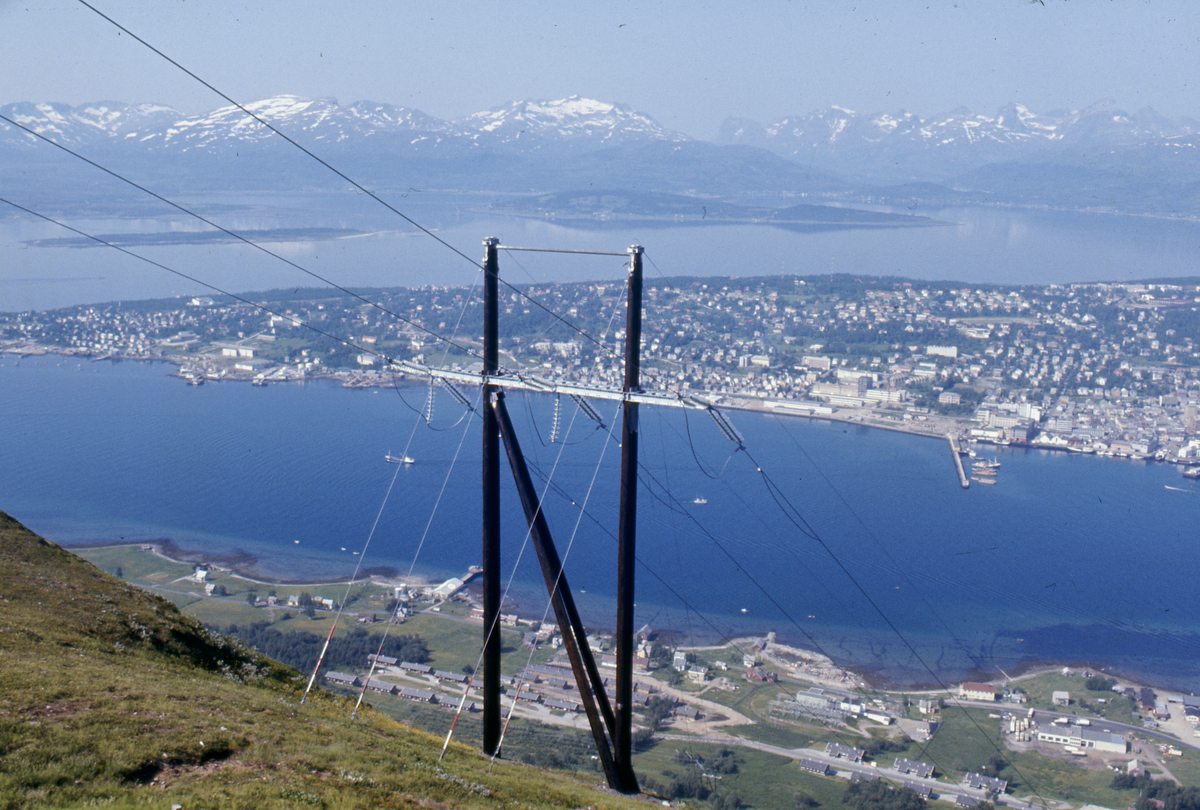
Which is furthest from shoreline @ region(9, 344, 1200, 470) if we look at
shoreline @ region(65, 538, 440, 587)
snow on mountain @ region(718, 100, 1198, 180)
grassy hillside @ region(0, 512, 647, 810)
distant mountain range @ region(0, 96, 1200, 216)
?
snow on mountain @ region(718, 100, 1198, 180)

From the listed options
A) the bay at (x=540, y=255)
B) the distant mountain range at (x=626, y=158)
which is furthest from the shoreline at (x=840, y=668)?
the distant mountain range at (x=626, y=158)

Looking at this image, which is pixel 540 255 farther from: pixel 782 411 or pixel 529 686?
pixel 529 686

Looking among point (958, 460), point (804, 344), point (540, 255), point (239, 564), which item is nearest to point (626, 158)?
point (540, 255)

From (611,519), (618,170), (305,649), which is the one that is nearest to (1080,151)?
(618,170)

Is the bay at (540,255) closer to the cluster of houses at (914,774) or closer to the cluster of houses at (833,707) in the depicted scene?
the cluster of houses at (833,707)

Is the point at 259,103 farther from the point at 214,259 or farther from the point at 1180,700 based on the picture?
the point at 1180,700

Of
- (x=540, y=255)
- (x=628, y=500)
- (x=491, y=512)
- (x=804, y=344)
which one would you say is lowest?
(x=491, y=512)
